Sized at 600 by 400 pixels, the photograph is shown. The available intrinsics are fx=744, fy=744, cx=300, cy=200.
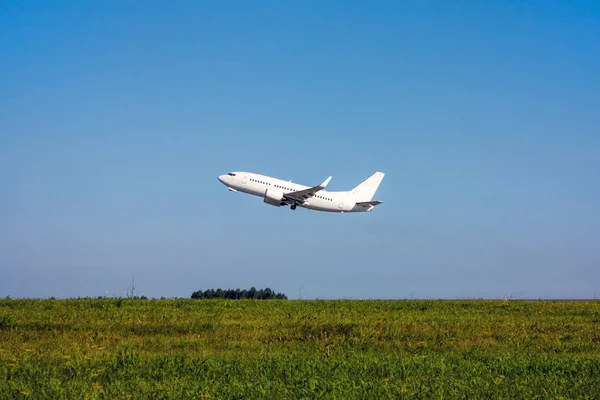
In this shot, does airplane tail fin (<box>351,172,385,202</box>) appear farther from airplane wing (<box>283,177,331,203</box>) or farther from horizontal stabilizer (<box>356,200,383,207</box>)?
airplane wing (<box>283,177,331,203</box>)

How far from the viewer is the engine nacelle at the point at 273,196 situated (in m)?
67.2

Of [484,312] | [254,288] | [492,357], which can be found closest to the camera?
[492,357]

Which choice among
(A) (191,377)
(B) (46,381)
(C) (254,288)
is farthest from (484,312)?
(B) (46,381)

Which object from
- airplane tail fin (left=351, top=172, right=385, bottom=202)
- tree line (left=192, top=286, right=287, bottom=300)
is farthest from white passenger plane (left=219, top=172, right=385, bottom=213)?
tree line (left=192, top=286, right=287, bottom=300)

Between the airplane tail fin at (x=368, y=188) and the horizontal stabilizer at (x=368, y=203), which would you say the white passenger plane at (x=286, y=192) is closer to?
the horizontal stabilizer at (x=368, y=203)

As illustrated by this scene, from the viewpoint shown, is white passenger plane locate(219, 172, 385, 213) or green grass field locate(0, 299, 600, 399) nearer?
green grass field locate(0, 299, 600, 399)

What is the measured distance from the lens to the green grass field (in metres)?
14.2

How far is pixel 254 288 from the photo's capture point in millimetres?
40625

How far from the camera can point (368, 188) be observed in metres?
83.8

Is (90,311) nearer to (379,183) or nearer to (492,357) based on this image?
(492,357)

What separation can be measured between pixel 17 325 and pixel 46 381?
30.6 feet

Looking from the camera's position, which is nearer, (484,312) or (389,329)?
(389,329)

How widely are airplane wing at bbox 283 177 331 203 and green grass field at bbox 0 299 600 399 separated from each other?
36445 mm

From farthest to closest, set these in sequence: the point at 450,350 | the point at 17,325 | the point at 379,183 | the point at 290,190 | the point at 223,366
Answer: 1. the point at 379,183
2. the point at 290,190
3. the point at 17,325
4. the point at 450,350
5. the point at 223,366
